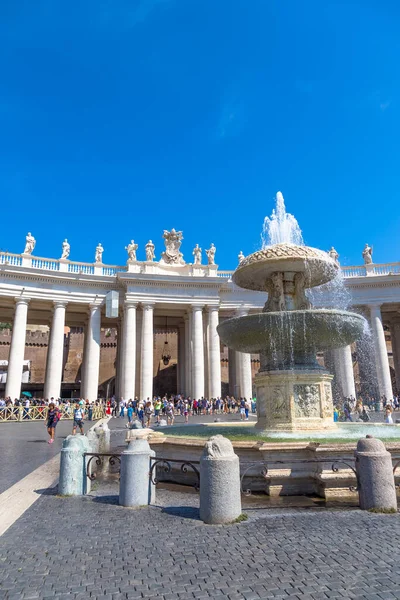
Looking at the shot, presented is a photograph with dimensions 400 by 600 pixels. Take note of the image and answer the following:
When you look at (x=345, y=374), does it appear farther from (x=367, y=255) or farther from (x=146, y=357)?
(x=146, y=357)

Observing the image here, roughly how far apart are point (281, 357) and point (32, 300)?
91.2ft

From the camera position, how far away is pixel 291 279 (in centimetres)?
1129

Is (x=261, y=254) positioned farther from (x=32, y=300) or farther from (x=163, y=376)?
(x=163, y=376)

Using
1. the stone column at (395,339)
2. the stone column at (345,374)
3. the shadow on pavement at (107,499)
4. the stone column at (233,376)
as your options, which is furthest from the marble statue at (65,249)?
the stone column at (395,339)

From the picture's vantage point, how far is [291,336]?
9734mm

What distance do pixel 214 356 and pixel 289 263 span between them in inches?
1001

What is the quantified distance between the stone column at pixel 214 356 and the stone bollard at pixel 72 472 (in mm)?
27904

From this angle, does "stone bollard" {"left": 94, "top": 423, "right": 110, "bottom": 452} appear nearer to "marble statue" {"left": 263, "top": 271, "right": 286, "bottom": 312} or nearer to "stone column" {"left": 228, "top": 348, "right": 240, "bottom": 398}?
"marble statue" {"left": 263, "top": 271, "right": 286, "bottom": 312}

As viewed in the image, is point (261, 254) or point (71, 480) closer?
point (71, 480)

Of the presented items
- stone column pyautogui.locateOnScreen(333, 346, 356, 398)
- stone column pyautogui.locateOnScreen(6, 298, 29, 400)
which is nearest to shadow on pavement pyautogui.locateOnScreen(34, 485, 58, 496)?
stone column pyautogui.locateOnScreen(6, 298, 29, 400)

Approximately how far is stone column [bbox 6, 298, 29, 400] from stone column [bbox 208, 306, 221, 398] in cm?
1483

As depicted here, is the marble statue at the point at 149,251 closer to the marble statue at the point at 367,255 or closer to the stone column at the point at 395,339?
the marble statue at the point at 367,255

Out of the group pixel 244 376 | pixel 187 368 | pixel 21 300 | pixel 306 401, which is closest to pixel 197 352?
pixel 187 368

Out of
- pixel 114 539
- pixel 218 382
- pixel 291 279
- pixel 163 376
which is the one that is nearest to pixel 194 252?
pixel 218 382
